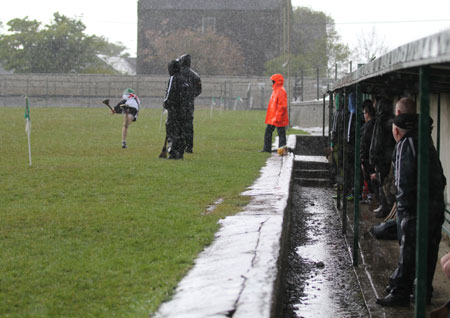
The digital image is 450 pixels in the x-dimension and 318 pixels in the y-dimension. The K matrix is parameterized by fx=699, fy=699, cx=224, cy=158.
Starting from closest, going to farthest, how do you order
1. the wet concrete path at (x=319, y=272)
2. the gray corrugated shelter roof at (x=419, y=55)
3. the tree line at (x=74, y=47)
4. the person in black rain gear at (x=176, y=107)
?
the gray corrugated shelter roof at (x=419, y=55), the wet concrete path at (x=319, y=272), the person in black rain gear at (x=176, y=107), the tree line at (x=74, y=47)

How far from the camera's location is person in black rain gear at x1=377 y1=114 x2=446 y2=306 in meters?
4.85

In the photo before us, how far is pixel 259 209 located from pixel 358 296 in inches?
92.9

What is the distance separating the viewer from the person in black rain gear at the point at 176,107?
14344mm

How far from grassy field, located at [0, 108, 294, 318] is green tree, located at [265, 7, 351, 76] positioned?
4248cm

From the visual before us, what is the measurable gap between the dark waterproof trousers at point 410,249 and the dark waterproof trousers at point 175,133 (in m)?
9.52

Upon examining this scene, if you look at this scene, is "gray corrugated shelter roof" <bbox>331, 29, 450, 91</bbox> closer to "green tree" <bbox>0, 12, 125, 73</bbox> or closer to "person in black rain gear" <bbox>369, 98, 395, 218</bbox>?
"person in black rain gear" <bbox>369, 98, 395, 218</bbox>

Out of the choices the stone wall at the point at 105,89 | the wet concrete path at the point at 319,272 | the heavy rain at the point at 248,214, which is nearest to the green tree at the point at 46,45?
the stone wall at the point at 105,89

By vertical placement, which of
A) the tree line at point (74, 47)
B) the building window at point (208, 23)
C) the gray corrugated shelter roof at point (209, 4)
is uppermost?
the gray corrugated shelter roof at point (209, 4)

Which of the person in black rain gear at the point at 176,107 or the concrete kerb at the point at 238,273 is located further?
the person in black rain gear at the point at 176,107

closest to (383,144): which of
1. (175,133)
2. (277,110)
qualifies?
(175,133)

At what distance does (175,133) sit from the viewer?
1441 cm

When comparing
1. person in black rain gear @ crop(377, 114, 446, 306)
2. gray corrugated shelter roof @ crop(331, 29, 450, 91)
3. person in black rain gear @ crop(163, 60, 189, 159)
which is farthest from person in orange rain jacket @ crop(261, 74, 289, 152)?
gray corrugated shelter roof @ crop(331, 29, 450, 91)

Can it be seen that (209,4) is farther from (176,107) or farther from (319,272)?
(319,272)

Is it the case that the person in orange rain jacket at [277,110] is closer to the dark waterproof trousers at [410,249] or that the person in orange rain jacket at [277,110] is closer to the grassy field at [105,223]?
the grassy field at [105,223]
